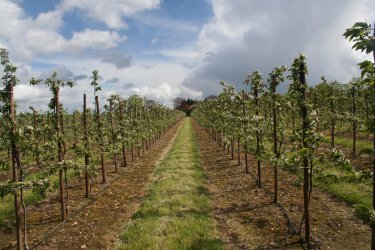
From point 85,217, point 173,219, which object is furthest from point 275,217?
point 85,217

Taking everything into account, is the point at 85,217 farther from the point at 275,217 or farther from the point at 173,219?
the point at 275,217

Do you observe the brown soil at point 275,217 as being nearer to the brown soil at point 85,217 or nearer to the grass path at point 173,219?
the grass path at point 173,219

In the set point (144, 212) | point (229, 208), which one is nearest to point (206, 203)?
point (229, 208)

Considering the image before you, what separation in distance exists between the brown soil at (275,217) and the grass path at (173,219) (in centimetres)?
62

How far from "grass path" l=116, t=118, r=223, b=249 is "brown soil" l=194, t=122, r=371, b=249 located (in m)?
0.62

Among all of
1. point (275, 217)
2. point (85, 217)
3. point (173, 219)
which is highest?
point (173, 219)

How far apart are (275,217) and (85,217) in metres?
7.63

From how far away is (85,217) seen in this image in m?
14.6

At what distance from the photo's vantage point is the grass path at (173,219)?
11.2 meters

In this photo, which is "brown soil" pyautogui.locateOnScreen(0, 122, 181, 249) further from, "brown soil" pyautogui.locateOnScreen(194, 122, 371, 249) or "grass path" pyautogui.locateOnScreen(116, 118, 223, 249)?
"brown soil" pyautogui.locateOnScreen(194, 122, 371, 249)

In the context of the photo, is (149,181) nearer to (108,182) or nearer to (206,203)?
(108,182)

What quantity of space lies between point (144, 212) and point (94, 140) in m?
6.96

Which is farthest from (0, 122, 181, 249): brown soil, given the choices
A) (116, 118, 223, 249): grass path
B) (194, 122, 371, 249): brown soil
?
(194, 122, 371, 249): brown soil

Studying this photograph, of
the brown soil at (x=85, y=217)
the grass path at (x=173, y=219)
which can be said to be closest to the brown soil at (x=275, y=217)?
the grass path at (x=173, y=219)
